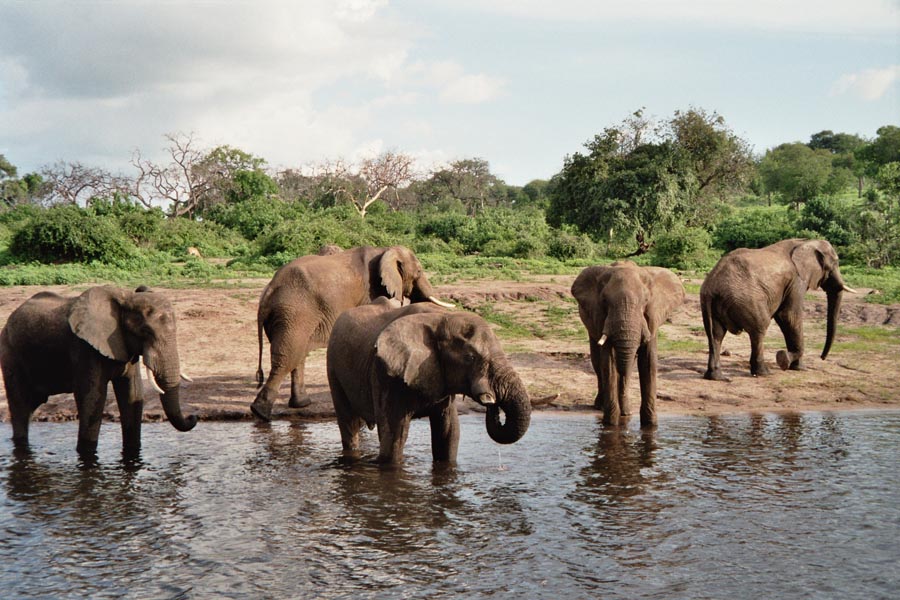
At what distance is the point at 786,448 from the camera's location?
32.7ft

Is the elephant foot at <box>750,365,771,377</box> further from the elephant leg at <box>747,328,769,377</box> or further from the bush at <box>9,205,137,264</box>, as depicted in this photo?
the bush at <box>9,205,137,264</box>

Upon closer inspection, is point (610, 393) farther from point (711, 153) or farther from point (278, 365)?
point (711, 153)

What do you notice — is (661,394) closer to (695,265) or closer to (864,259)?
(695,265)

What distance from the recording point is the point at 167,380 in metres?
8.70

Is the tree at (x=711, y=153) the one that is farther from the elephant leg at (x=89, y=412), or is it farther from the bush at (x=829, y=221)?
the elephant leg at (x=89, y=412)

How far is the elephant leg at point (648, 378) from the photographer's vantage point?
1041cm

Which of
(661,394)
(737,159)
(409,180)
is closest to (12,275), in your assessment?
(661,394)

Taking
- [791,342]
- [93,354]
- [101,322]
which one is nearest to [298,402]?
[93,354]

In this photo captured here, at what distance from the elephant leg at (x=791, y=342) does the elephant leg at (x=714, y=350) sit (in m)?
1.06

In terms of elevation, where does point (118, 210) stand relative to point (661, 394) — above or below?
above

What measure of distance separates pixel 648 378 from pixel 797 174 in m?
54.1

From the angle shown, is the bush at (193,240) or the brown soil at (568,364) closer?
the brown soil at (568,364)

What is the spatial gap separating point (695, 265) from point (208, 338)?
1687 cm

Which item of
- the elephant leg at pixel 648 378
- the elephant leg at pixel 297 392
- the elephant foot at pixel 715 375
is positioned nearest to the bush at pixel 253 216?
the elephant foot at pixel 715 375
